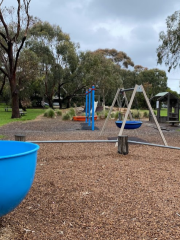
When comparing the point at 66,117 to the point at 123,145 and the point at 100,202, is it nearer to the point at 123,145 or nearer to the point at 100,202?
the point at 123,145

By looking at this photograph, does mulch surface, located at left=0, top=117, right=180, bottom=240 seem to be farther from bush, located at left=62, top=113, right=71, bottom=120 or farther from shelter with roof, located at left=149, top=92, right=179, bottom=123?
bush, located at left=62, top=113, right=71, bottom=120

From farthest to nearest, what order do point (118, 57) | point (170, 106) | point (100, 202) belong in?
point (118, 57)
point (170, 106)
point (100, 202)

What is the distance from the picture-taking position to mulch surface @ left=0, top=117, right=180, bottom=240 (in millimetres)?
2371

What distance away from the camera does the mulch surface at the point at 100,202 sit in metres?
2.37

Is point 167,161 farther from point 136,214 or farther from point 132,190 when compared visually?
point 136,214

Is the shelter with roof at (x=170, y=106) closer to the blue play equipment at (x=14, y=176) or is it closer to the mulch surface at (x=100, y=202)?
the mulch surface at (x=100, y=202)

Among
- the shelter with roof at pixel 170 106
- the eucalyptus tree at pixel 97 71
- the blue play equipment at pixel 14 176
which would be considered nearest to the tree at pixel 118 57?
the eucalyptus tree at pixel 97 71

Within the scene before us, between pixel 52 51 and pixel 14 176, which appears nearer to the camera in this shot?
pixel 14 176

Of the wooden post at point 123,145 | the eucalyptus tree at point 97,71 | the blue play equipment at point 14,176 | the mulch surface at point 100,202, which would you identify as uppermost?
the eucalyptus tree at point 97,71

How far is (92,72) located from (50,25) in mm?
8017

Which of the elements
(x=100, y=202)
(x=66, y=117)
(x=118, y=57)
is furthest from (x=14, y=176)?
(x=118, y=57)

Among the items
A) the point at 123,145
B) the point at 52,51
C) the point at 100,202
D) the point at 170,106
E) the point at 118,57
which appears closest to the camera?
the point at 100,202

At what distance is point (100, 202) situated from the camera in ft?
9.91

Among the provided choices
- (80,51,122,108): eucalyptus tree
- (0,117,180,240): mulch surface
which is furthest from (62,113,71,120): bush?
(80,51,122,108): eucalyptus tree
